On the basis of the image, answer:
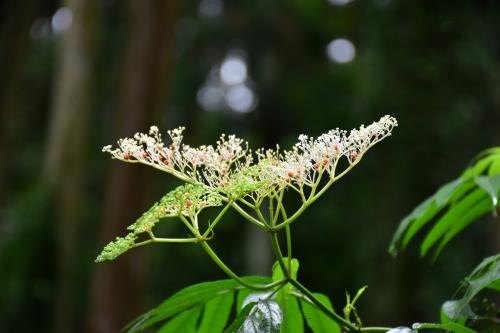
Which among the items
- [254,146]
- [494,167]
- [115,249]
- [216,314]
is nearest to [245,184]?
[115,249]

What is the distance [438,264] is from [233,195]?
5.98 metres

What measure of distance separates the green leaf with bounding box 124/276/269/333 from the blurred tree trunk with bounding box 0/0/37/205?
481 cm

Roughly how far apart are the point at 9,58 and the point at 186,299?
5085mm

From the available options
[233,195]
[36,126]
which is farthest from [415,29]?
[36,126]

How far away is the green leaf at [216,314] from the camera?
3.19 ft

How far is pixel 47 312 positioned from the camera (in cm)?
690

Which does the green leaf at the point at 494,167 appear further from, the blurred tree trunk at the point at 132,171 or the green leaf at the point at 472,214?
the blurred tree trunk at the point at 132,171

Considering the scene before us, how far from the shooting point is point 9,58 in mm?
5504

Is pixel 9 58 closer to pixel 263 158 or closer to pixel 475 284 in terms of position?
pixel 263 158

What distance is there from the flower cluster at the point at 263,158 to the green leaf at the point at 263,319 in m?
0.14

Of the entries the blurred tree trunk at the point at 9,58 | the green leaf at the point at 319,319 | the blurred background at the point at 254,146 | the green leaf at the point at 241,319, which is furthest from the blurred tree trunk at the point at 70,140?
the green leaf at the point at 241,319

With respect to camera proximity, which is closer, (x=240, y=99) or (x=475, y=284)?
(x=475, y=284)

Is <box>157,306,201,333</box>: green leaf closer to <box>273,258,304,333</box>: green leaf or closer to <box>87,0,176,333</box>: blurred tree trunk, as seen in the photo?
<box>273,258,304,333</box>: green leaf

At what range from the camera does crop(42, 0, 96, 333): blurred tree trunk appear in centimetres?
613
